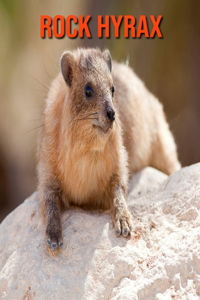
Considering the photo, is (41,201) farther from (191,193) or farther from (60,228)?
(191,193)

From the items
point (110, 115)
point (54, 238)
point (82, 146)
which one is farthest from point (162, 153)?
point (54, 238)

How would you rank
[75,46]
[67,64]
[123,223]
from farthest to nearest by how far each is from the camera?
[75,46] → [67,64] → [123,223]

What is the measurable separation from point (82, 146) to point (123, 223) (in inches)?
36.6

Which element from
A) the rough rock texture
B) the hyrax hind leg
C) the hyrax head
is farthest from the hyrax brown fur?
the hyrax hind leg

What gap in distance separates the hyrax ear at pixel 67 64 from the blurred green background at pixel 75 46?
6.47 meters

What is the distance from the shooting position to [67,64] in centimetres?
507

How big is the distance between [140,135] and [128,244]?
3.23 m

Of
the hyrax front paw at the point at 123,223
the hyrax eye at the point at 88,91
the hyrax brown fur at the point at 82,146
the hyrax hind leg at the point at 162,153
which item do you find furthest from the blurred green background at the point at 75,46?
the hyrax front paw at the point at 123,223

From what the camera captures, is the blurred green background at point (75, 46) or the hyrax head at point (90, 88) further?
the blurred green background at point (75, 46)

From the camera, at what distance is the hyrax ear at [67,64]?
5.06 metres

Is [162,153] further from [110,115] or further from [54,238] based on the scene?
[54,238]

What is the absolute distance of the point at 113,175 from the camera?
534 centimetres

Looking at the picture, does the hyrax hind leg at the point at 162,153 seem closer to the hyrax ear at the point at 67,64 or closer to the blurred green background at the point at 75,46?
the hyrax ear at the point at 67,64

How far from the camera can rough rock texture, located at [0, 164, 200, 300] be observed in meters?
3.96
